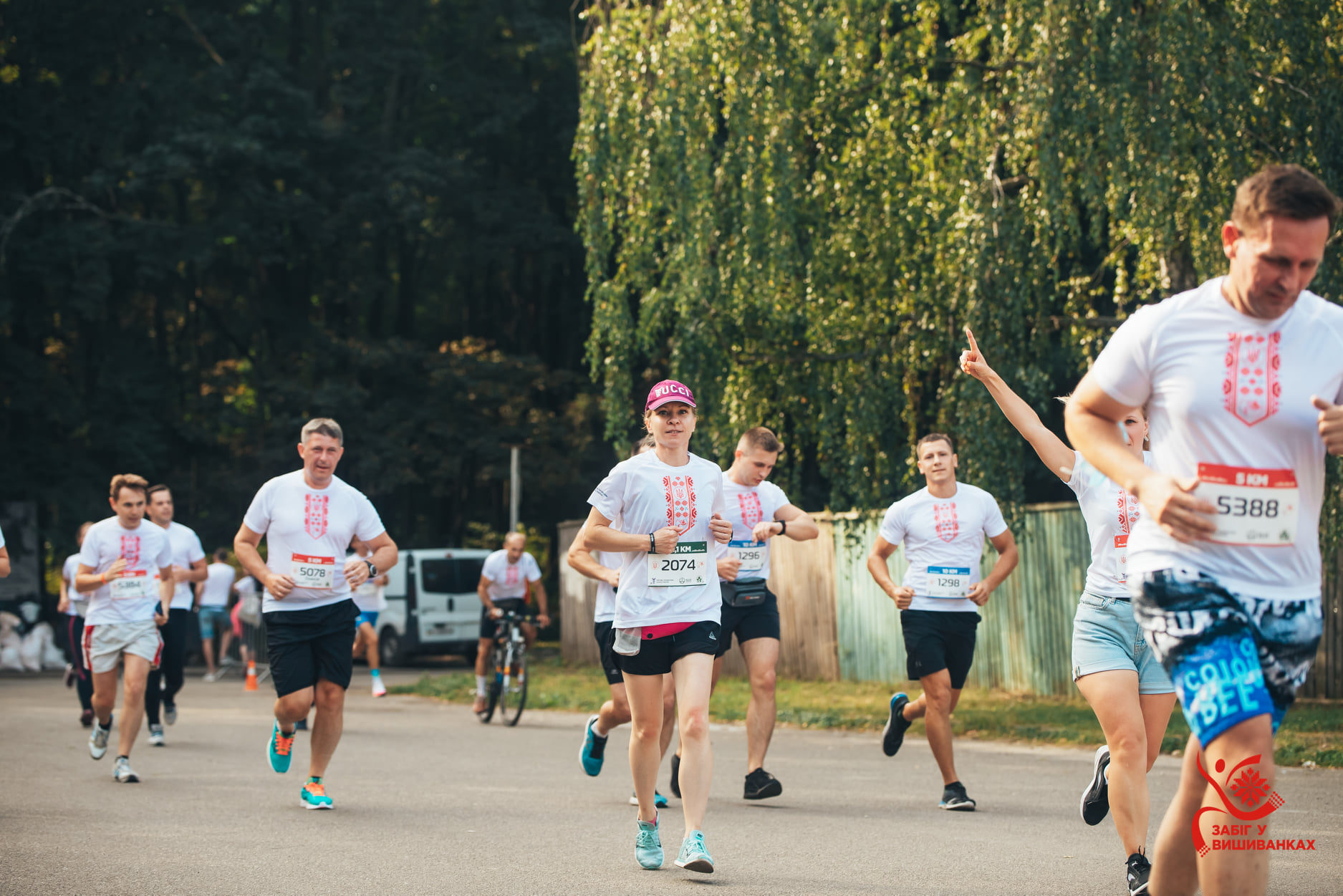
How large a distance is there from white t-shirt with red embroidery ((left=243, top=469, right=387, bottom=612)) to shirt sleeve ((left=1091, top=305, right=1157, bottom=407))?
547 cm

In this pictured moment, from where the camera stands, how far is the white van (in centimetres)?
2658

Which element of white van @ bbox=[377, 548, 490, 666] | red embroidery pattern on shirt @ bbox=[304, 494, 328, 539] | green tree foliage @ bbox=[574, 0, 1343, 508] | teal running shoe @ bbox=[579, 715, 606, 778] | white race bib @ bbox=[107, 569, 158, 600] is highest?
green tree foliage @ bbox=[574, 0, 1343, 508]

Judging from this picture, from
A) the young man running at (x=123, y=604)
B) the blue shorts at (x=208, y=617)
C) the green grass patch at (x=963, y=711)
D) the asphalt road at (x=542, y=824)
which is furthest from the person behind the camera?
the blue shorts at (x=208, y=617)

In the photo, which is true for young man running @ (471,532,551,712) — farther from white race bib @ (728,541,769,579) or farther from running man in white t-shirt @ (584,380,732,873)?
running man in white t-shirt @ (584,380,732,873)

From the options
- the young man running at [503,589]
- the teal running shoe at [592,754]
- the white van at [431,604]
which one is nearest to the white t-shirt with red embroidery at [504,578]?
the young man running at [503,589]

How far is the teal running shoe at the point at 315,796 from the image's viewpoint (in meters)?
8.62

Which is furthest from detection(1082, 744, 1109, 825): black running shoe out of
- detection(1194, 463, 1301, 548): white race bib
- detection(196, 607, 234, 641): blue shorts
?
detection(196, 607, 234, 641): blue shorts

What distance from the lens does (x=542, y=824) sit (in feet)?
26.7

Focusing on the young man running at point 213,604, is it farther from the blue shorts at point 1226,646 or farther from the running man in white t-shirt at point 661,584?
the blue shorts at point 1226,646

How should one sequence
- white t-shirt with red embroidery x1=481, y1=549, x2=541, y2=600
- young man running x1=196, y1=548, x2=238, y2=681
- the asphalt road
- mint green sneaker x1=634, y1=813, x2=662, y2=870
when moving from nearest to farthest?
the asphalt road → mint green sneaker x1=634, y1=813, x2=662, y2=870 → white t-shirt with red embroidery x1=481, y1=549, x2=541, y2=600 → young man running x1=196, y1=548, x2=238, y2=681

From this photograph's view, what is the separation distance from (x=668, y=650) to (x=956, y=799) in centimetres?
268

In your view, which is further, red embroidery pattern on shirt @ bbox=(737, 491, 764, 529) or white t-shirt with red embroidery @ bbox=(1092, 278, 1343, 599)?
red embroidery pattern on shirt @ bbox=(737, 491, 764, 529)

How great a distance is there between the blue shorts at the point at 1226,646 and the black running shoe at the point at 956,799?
4.85 metres

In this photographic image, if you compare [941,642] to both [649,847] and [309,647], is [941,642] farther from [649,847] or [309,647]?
[309,647]
